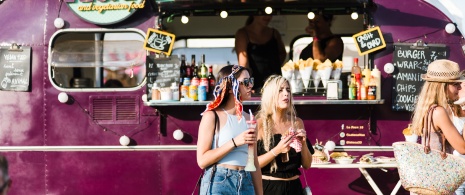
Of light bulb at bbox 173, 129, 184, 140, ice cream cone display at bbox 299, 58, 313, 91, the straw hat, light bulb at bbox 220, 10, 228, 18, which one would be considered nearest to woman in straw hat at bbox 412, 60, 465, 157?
the straw hat

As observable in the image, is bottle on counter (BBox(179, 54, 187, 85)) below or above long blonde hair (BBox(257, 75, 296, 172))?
above

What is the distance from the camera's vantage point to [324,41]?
1025 centimetres

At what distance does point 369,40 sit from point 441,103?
2.55 m

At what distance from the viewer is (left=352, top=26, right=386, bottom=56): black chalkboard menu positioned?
9289mm

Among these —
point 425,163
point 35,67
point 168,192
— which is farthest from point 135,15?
point 425,163

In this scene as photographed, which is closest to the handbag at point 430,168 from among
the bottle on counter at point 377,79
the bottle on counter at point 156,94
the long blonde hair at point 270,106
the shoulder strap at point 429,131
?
the shoulder strap at point 429,131

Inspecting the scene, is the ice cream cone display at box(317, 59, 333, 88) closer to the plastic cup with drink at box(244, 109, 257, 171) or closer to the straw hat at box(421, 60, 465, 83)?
the straw hat at box(421, 60, 465, 83)

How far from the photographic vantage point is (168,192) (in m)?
9.59

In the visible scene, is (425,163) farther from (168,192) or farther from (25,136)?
(25,136)

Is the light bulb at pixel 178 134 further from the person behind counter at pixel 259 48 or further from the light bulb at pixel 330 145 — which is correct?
the light bulb at pixel 330 145

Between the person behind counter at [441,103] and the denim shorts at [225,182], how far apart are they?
1491 millimetres

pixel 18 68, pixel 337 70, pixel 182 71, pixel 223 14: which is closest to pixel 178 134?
pixel 182 71

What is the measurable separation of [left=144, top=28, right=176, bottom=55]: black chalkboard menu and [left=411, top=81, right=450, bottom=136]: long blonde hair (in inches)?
132

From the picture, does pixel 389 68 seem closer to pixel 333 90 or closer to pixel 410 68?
pixel 410 68
